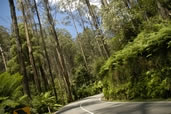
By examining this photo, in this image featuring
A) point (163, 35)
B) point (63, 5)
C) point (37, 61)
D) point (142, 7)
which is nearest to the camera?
point (163, 35)

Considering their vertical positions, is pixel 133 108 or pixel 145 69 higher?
pixel 145 69

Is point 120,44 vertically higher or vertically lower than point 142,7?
lower

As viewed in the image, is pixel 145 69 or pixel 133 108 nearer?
pixel 133 108

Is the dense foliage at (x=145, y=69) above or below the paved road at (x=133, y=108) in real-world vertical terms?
above

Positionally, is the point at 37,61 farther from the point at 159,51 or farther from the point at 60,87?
the point at 159,51

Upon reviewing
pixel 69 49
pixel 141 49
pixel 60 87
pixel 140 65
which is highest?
pixel 69 49

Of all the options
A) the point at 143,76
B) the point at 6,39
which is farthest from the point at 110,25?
the point at 6,39

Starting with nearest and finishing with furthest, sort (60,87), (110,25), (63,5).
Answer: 1. (110,25)
2. (60,87)
3. (63,5)

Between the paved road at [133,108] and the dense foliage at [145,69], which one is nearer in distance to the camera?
the paved road at [133,108]

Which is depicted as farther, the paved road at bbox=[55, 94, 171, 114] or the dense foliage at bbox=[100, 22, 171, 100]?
the dense foliage at bbox=[100, 22, 171, 100]

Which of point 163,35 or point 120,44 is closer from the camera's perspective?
point 163,35

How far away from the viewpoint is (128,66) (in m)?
11.6

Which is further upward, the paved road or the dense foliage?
the dense foliage

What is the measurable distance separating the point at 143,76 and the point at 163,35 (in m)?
2.63
